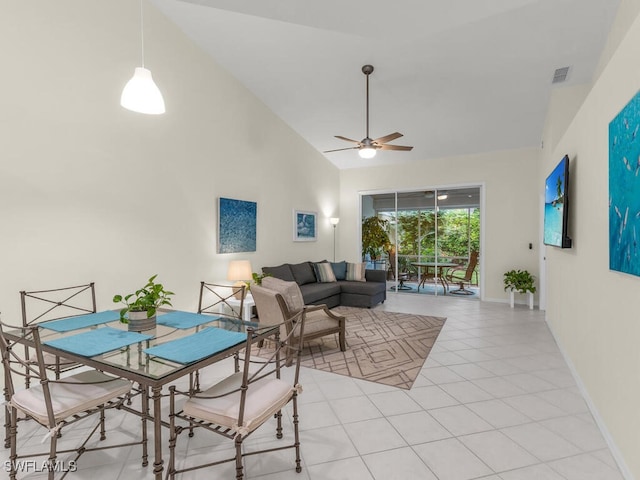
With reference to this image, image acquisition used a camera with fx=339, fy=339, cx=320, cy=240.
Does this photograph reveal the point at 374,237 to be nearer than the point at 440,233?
No

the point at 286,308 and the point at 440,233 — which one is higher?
the point at 440,233

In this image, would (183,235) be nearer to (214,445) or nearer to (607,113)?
(214,445)

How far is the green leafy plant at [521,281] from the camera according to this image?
6160mm

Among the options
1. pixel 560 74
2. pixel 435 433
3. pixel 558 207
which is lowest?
pixel 435 433

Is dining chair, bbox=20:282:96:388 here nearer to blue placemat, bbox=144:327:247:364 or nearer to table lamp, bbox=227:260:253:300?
blue placemat, bbox=144:327:247:364

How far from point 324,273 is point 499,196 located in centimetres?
383

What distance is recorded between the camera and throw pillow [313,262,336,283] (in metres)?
6.64

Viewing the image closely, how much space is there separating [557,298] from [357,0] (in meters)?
4.04

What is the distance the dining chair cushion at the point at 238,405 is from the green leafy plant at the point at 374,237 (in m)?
6.41

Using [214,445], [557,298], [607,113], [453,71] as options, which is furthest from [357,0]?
[557,298]

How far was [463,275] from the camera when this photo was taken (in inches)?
293

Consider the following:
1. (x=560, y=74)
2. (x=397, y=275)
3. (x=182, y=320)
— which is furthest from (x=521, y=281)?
(x=182, y=320)

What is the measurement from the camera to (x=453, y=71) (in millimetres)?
4473

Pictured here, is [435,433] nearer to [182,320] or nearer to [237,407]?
[237,407]
